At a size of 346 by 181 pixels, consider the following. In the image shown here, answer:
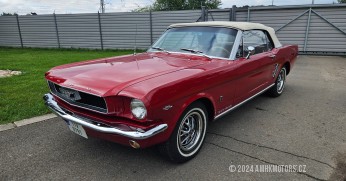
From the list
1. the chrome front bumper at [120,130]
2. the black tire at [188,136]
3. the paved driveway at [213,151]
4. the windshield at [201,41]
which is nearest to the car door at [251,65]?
the windshield at [201,41]

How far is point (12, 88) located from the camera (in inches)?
233

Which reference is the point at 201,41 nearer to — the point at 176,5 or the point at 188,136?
the point at 188,136

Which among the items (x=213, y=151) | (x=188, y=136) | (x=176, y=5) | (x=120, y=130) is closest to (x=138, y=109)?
(x=120, y=130)

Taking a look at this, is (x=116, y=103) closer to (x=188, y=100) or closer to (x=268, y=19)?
(x=188, y=100)

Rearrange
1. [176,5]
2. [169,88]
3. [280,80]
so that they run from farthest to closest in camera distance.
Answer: [176,5] → [280,80] → [169,88]

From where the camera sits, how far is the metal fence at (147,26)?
480 inches

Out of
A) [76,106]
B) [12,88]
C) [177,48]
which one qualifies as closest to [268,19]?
[177,48]

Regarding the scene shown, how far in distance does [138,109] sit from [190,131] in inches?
38.5

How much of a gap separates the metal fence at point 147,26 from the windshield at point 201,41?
6971 millimetres

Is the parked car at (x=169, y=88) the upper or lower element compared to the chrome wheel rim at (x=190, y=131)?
upper

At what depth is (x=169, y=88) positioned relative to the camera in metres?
2.63

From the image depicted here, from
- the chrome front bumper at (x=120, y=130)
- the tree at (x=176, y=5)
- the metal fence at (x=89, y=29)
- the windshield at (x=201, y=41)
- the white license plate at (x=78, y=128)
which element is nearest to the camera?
the chrome front bumper at (x=120, y=130)

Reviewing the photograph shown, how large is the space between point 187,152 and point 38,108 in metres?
3.02

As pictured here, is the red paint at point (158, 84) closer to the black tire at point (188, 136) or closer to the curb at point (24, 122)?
the black tire at point (188, 136)
